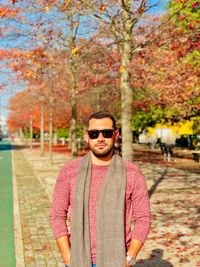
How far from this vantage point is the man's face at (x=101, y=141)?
11.0 feet

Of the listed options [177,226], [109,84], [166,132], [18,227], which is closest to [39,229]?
[18,227]

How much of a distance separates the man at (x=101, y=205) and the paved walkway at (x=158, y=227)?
11.4ft

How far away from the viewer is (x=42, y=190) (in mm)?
15328

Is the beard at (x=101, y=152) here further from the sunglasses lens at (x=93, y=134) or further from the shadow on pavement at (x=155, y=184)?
the shadow on pavement at (x=155, y=184)

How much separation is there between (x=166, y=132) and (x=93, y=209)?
6724 centimetres

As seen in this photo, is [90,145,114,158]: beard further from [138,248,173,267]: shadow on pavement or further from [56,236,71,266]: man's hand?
[138,248,173,267]: shadow on pavement

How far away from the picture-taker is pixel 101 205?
3197mm

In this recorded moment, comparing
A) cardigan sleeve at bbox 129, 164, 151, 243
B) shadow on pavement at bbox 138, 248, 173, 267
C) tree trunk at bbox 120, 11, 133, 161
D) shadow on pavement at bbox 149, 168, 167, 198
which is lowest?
shadow on pavement at bbox 138, 248, 173, 267

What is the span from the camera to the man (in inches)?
125

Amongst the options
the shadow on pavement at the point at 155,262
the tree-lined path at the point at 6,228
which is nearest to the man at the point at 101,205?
the shadow on pavement at the point at 155,262

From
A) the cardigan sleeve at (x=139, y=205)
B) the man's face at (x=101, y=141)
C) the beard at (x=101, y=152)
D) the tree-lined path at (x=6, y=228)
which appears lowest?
the tree-lined path at (x=6, y=228)

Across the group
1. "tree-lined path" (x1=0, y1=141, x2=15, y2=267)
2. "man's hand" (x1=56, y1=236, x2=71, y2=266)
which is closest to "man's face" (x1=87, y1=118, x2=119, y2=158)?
"man's hand" (x1=56, y1=236, x2=71, y2=266)

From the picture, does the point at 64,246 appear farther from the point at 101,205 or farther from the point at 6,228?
the point at 6,228

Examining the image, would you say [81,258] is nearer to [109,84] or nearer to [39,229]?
[39,229]
